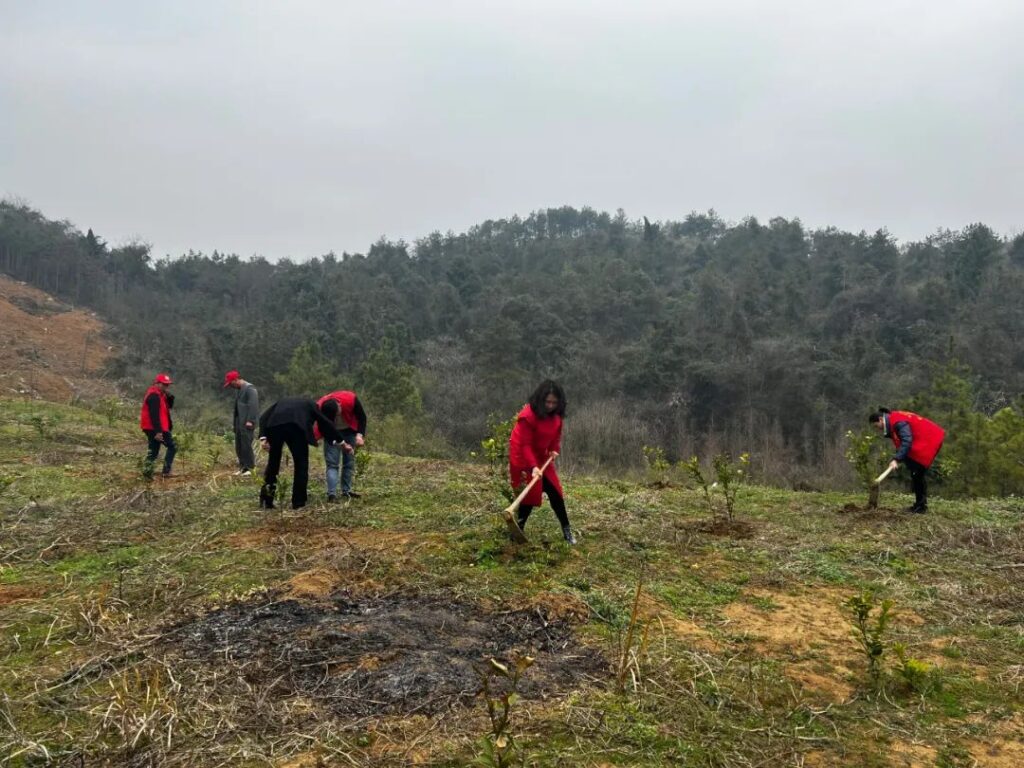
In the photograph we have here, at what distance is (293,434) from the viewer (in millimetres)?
7129

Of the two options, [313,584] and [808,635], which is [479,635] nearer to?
[313,584]

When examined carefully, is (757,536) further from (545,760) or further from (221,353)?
(221,353)

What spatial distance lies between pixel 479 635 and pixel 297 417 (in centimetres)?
349

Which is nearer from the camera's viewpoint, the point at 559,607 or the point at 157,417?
the point at 559,607

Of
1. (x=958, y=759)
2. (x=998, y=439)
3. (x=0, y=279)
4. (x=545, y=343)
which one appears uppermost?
(x=0, y=279)

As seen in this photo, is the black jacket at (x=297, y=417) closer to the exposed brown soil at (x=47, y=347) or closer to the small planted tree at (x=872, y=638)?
the small planted tree at (x=872, y=638)

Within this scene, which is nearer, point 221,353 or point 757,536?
point 757,536

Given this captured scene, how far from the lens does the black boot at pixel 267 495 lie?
7.39 metres

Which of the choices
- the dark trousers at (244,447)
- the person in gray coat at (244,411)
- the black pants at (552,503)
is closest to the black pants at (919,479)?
the black pants at (552,503)

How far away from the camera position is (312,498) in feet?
26.4

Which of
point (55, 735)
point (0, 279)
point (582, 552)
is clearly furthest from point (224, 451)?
point (0, 279)

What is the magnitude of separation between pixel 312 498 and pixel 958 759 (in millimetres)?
6243

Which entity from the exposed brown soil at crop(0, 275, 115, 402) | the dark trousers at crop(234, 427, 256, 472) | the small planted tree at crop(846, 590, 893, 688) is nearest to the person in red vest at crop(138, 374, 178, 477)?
the dark trousers at crop(234, 427, 256, 472)

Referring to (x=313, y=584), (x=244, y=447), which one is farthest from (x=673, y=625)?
(x=244, y=447)
